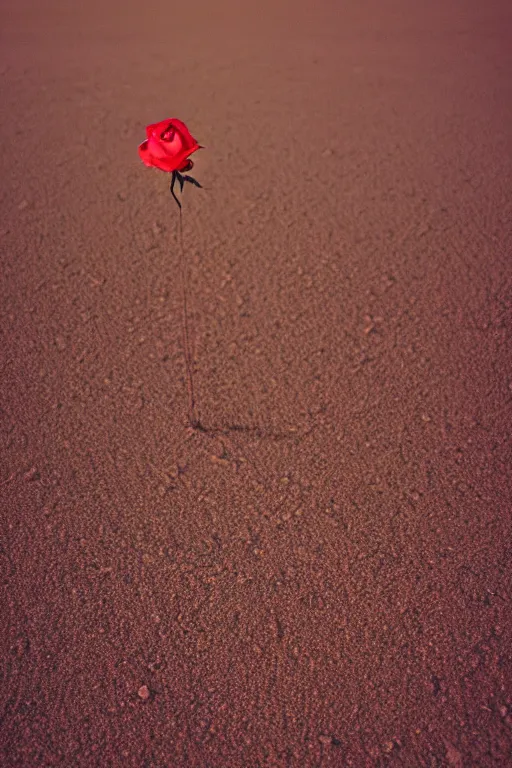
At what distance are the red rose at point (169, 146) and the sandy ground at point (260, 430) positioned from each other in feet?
2.94

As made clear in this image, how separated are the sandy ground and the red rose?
2.94 feet

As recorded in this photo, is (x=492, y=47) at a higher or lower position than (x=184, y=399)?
higher

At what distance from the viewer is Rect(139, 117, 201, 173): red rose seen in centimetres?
167

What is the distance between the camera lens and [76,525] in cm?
198

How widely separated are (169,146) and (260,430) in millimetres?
992

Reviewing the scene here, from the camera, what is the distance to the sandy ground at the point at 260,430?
1660mm

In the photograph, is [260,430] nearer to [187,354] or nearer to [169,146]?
[187,354]

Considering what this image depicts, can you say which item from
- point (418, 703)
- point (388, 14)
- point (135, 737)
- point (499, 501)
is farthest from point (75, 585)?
point (388, 14)

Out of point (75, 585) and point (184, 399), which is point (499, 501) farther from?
point (75, 585)

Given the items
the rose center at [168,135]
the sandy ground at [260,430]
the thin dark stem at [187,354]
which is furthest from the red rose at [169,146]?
the sandy ground at [260,430]

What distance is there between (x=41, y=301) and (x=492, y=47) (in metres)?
3.69

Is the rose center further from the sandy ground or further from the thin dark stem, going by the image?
the sandy ground

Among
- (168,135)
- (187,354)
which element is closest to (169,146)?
(168,135)

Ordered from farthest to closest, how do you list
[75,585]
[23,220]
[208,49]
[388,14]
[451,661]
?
1. [388,14]
2. [208,49]
3. [23,220]
4. [75,585]
5. [451,661]
